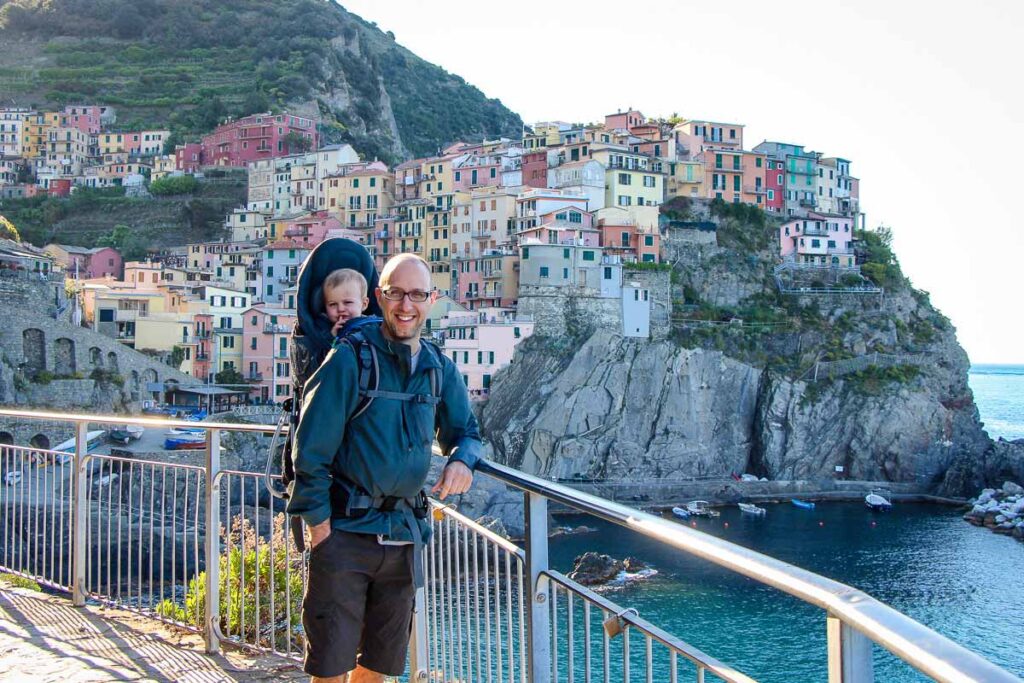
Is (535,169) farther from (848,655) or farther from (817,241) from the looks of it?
(848,655)

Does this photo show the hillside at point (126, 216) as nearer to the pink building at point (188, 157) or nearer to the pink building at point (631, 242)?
the pink building at point (188, 157)

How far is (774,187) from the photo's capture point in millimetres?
67125

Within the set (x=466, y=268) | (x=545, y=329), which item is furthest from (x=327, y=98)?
(x=545, y=329)

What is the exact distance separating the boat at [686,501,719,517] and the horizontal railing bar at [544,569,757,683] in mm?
42547

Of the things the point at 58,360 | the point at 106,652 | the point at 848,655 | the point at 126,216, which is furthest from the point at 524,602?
the point at 126,216

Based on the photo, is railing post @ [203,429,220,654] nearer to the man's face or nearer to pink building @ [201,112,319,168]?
the man's face

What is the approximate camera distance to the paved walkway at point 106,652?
15.8ft

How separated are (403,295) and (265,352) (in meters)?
48.3

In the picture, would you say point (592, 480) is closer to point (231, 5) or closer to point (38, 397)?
point (38, 397)

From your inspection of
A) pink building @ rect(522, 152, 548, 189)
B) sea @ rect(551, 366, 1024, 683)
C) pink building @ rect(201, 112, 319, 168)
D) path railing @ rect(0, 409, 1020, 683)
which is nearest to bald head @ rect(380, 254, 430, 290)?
path railing @ rect(0, 409, 1020, 683)

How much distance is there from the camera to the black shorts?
3289 mm

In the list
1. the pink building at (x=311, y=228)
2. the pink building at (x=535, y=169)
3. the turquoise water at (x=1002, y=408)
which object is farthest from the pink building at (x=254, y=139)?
the turquoise water at (x=1002, y=408)

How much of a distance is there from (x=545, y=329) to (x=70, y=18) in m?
77.5

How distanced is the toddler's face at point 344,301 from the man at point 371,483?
0.27m
